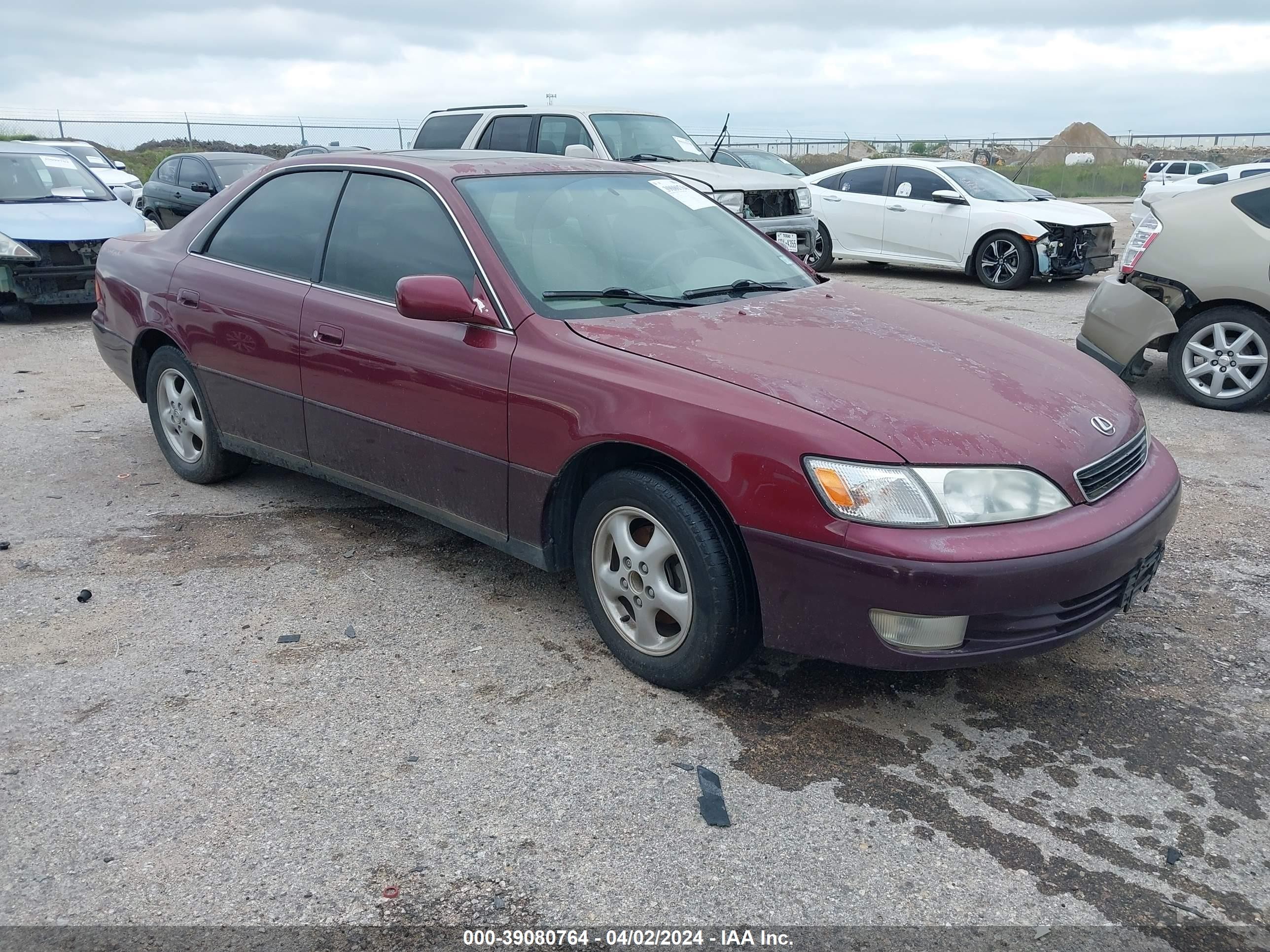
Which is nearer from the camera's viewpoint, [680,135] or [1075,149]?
[680,135]

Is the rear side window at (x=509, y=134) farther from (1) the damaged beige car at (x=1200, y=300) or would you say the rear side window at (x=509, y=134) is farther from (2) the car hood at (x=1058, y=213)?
(1) the damaged beige car at (x=1200, y=300)

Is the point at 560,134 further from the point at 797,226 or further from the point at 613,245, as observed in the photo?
the point at 613,245

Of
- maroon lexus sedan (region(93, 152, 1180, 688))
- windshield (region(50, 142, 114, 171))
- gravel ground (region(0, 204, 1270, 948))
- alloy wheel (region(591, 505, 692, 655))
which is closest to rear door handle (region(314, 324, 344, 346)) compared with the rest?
maroon lexus sedan (region(93, 152, 1180, 688))

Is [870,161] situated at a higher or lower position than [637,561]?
higher

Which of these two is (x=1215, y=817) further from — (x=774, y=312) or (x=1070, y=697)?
(x=774, y=312)

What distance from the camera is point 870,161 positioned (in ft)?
46.1

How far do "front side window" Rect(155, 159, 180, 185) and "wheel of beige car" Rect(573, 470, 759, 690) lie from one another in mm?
15256

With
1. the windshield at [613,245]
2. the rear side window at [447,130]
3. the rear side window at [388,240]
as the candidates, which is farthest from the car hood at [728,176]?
the rear side window at [388,240]

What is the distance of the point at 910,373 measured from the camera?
10.7 feet

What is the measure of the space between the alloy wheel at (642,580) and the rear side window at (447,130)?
335 inches

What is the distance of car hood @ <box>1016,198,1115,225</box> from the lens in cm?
1234

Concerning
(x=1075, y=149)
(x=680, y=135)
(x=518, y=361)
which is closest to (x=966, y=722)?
(x=518, y=361)

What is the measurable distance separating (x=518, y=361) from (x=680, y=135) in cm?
886

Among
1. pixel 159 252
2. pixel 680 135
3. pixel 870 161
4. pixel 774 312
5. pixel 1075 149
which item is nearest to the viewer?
pixel 774 312
